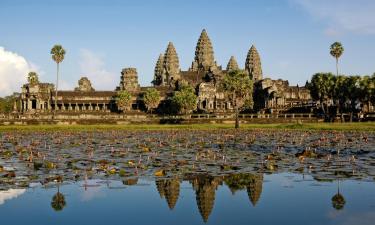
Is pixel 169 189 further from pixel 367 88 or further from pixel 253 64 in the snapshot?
pixel 253 64

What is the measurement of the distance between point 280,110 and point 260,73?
61.2 m

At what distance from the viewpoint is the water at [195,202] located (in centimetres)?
1186

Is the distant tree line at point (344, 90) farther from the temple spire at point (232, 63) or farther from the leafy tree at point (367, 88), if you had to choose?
the temple spire at point (232, 63)

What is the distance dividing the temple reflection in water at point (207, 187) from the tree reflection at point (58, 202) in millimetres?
3061

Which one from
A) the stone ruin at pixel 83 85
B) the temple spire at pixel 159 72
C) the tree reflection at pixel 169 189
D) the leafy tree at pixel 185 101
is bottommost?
the tree reflection at pixel 169 189

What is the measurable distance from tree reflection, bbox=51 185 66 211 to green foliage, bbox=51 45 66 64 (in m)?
84.2

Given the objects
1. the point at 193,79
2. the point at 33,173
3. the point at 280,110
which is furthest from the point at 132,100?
the point at 33,173

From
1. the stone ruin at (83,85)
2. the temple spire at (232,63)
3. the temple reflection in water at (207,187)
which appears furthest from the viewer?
the temple spire at (232,63)

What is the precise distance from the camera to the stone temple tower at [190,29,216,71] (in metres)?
154

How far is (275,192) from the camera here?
50.3ft

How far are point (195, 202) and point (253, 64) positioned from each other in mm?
148331

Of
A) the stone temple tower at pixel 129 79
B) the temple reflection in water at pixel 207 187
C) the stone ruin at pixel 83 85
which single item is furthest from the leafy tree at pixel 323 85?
the stone ruin at pixel 83 85

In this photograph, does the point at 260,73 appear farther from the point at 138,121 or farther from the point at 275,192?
the point at 275,192

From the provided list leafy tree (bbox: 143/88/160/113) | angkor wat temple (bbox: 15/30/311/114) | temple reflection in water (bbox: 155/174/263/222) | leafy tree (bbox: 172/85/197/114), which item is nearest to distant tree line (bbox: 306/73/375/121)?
angkor wat temple (bbox: 15/30/311/114)
